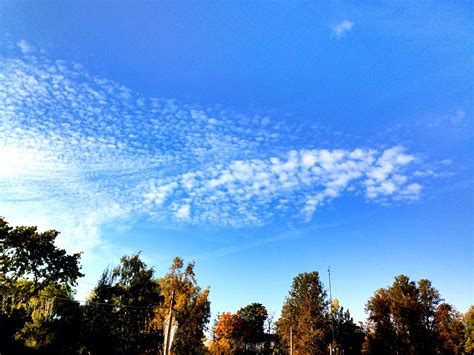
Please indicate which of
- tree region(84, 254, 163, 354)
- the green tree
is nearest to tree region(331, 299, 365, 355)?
tree region(84, 254, 163, 354)

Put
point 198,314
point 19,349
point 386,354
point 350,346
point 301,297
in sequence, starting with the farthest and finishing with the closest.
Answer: point 350,346
point 301,297
point 386,354
point 198,314
point 19,349

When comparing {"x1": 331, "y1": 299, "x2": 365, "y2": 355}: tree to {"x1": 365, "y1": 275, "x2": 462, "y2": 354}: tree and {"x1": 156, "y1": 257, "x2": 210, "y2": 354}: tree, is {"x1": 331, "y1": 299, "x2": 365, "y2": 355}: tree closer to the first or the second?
{"x1": 365, "y1": 275, "x2": 462, "y2": 354}: tree

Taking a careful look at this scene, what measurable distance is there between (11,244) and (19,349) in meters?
8.82

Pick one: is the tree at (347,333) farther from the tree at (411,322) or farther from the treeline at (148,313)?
the tree at (411,322)

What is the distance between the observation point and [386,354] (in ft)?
169

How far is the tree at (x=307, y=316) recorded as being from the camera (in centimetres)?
5031

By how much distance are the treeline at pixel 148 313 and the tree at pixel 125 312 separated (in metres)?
0.10

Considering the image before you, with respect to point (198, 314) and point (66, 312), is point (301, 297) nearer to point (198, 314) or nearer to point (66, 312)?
point (198, 314)

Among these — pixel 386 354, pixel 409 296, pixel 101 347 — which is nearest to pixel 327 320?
pixel 386 354

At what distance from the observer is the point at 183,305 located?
40.4 metres

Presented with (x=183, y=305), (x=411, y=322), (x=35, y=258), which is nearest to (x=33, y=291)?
(x=35, y=258)

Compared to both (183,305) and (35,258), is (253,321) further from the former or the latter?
(35,258)

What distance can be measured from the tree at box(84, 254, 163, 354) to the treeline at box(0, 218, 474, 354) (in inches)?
4.0

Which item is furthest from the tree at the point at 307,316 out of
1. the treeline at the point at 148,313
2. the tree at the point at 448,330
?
the tree at the point at 448,330
